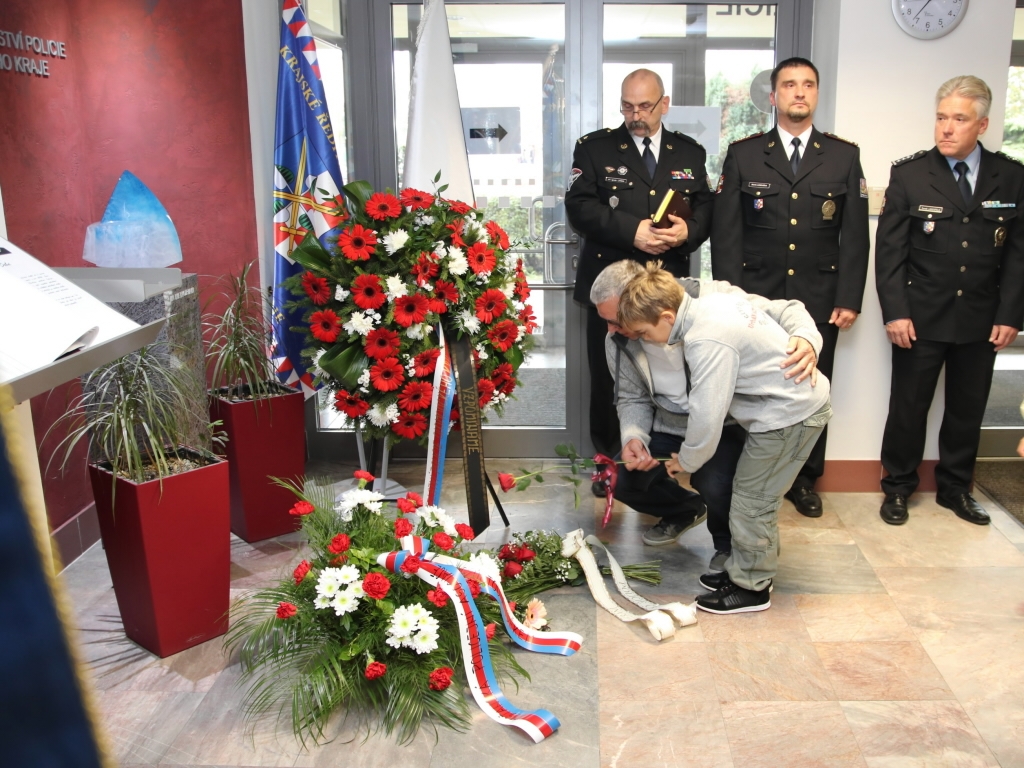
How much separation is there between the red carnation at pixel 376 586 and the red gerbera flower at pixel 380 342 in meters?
1.02

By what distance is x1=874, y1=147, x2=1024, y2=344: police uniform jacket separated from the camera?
353 centimetres

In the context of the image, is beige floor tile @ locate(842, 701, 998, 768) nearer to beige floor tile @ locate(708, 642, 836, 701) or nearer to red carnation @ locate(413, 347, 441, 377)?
beige floor tile @ locate(708, 642, 836, 701)

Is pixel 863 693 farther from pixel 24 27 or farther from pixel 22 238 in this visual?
pixel 24 27

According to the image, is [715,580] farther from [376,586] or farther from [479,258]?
[479,258]

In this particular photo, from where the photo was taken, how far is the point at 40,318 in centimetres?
147

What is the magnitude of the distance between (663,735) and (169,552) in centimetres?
139

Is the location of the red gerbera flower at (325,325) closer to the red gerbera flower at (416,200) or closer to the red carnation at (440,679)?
the red gerbera flower at (416,200)

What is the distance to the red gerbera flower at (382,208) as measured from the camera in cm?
328

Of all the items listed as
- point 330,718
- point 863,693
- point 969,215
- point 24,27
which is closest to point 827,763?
point 863,693

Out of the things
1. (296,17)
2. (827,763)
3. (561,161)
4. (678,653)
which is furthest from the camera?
(561,161)

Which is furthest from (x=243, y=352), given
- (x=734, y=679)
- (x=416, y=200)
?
(x=734, y=679)

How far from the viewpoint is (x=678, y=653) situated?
2.67 m

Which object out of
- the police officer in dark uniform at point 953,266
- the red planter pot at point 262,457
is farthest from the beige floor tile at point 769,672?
the red planter pot at point 262,457

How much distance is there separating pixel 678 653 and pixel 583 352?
194 centimetres
